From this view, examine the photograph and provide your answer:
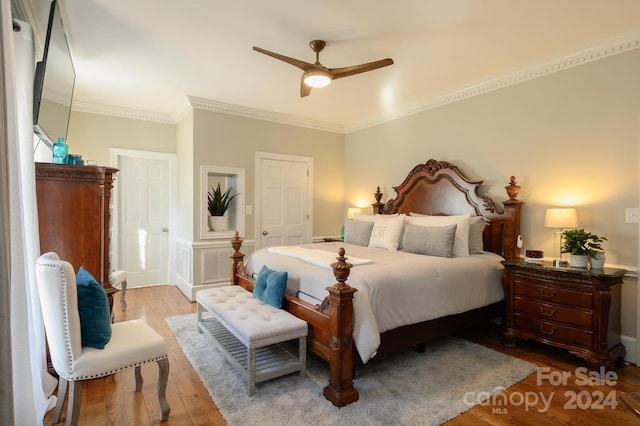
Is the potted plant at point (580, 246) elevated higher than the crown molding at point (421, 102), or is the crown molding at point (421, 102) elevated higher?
the crown molding at point (421, 102)

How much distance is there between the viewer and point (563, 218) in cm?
304

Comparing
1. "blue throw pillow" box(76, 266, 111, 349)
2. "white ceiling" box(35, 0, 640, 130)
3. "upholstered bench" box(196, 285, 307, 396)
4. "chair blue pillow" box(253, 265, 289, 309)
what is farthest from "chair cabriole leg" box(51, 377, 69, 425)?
"white ceiling" box(35, 0, 640, 130)

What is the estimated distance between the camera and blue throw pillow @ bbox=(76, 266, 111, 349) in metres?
1.93

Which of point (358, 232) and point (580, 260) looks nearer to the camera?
point (580, 260)

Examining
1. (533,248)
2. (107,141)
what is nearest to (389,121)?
(533,248)

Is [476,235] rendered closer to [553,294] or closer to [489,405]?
[553,294]

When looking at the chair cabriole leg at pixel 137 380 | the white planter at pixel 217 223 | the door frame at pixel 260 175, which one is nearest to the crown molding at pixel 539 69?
the door frame at pixel 260 175

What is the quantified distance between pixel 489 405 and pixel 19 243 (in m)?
2.81

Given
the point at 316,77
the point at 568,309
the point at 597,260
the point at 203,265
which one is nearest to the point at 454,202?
the point at 597,260

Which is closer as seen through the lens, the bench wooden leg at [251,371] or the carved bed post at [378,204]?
the bench wooden leg at [251,371]

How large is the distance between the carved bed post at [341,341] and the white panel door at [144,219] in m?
4.18

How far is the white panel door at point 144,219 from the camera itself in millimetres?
5195

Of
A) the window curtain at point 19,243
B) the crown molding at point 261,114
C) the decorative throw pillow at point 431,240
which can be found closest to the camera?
the window curtain at point 19,243

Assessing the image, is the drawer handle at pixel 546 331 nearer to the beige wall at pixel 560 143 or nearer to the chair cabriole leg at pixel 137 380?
the beige wall at pixel 560 143
